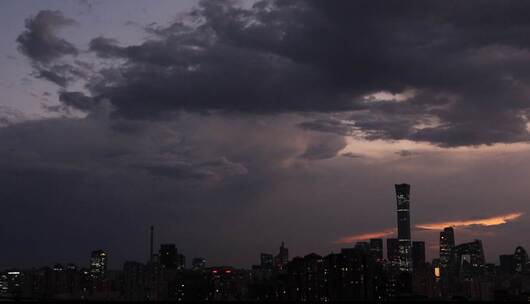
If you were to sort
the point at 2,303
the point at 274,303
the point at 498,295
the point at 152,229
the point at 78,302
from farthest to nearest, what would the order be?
the point at 152,229 → the point at 498,295 → the point at 2,303 → the point at 78,302 → the point at 274,303

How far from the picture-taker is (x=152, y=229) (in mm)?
178375

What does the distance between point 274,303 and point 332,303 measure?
4436 millimetres

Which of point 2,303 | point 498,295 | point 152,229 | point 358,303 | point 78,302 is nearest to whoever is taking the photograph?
point 358,303

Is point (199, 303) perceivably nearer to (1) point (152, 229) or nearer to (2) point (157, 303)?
(2) point (157, 303)

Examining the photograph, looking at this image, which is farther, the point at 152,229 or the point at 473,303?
the point at 152,229

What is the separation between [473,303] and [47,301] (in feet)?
120

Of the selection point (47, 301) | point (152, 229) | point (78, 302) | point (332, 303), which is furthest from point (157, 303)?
point (152, 229)

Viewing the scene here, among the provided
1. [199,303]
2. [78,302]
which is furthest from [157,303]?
[78,302]

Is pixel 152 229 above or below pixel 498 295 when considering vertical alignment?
above

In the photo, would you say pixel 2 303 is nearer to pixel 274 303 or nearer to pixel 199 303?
pixel 199 303

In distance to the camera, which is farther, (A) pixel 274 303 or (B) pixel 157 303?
(B) pixel 157 303

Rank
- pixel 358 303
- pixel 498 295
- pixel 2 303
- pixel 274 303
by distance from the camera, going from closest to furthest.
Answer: pixel 274 303 < pixel 358 303 < pixel 2 303 < pixel 498 295

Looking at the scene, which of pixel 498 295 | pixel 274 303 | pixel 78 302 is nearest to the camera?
pixel 274 303

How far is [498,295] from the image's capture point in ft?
404
